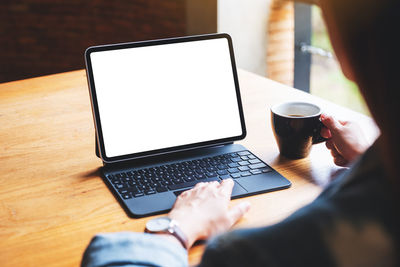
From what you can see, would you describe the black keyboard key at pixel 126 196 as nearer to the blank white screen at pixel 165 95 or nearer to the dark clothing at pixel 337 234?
the blank white screen at pixel 165 95

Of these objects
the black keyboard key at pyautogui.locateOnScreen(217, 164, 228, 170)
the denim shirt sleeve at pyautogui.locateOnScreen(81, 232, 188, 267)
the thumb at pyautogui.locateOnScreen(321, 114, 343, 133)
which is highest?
the thumb at pyautogui.locateOnScreen(321, 114, 343, 133)

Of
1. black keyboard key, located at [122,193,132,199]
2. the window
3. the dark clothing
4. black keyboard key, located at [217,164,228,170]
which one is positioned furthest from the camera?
the window

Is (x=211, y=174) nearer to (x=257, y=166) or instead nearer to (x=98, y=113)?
(x=257, y=166)

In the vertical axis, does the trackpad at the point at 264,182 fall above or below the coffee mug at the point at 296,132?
below

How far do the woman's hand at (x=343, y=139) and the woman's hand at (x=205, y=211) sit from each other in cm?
27

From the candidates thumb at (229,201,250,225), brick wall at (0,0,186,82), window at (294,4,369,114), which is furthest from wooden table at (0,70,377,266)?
brick wall at (0,0,186,82)

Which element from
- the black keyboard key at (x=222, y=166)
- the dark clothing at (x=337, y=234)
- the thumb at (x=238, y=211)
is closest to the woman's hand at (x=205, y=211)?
the thumb at (x=238, y=211)

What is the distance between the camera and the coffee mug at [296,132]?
1.12 metres

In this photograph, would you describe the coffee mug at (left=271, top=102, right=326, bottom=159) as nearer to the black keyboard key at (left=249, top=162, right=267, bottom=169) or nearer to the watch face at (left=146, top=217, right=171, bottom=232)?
the black keyboard key at (left=249, top=162, right=267, bottom=169)

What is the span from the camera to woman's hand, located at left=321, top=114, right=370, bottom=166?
110 cm

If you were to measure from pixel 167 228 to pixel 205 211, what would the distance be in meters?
0.09

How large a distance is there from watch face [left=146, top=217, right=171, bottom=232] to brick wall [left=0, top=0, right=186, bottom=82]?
2566mm

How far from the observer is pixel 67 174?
1.11 metres

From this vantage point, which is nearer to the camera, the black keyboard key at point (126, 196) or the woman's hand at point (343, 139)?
the black keyboard key at point (126, 196)
